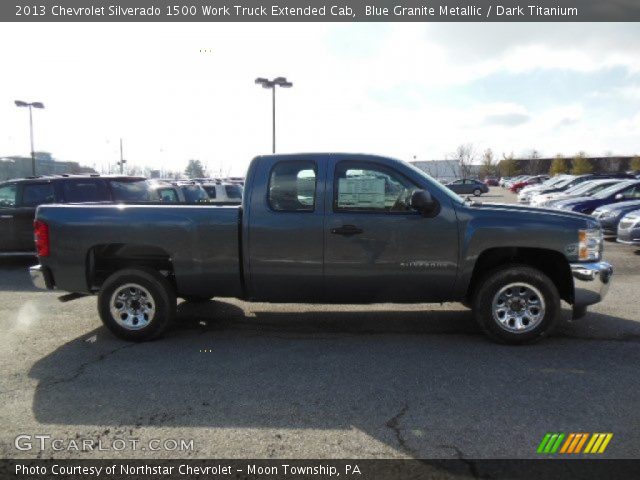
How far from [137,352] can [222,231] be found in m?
1.56

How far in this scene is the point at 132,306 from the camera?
536cm

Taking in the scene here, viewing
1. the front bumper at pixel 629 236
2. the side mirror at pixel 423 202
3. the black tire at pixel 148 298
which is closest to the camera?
the side mirror at pixel 423 202

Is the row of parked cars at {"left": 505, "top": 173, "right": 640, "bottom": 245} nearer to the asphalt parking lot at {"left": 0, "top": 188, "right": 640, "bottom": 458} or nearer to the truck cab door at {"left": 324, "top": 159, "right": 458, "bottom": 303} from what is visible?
the asphalt parking lot at {"left": 0, "top": 188, "right": 640, "bottom": 458}

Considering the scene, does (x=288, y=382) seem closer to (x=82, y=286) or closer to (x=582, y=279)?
(x=82, y=286)

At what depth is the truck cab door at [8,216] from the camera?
32.0 ft

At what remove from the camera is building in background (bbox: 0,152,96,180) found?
198ft

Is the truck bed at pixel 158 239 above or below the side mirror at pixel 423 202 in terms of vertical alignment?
below

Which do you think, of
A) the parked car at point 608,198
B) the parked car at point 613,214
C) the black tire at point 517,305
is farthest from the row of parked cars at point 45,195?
the parked car at point 608,198

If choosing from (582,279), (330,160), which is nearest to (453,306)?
(582,279)

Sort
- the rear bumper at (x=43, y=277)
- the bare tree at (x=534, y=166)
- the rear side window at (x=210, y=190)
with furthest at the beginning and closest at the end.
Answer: the bare tree at (x=534, y=166) → the rear side window at (x=210, y=190) → the rear bumper at (x=43, y=277)

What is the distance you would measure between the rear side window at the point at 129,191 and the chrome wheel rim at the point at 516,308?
289 inches

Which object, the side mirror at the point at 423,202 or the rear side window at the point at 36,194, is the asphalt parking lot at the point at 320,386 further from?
the rear side window at the point at 36,194

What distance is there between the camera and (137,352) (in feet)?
16.3

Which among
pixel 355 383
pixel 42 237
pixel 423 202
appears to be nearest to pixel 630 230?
pixel 423 202
